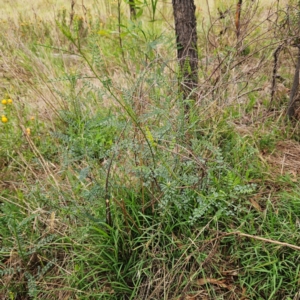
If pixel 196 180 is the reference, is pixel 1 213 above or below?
below

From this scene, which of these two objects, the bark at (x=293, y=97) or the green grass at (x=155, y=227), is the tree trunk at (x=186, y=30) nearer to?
the green grass at (x=155, y=227)

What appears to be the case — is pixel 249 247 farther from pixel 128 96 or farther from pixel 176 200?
pixel 128 96

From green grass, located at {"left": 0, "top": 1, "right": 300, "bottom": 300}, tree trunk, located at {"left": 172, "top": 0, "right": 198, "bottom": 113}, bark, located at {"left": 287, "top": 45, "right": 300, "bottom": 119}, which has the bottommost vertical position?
green grass, located at {"left": 0, "top": 1, "right": 300, "bottom": 300}

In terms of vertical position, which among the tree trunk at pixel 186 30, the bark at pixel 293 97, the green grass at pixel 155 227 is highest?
the tree trunk at pixel 186 30

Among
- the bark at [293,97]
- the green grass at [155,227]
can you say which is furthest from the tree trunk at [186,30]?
the bark at [293,97]

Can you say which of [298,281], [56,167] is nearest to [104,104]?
[56,167]

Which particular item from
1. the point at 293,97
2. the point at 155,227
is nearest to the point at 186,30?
the point at 293,97

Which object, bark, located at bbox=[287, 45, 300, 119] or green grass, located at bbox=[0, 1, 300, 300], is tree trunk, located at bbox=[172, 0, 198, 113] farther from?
bark, located at bbox=[287, 45, 300, 119]

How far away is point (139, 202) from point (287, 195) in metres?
0.74

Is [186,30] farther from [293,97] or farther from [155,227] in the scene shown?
[155,227]

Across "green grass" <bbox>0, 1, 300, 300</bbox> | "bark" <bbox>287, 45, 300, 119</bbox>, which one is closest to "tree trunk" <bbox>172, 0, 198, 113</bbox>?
"green grass" <bbox>0, 1, 300, 300</bbox>

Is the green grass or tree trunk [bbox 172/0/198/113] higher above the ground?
tree trunk [bbox 172/0/198/113]

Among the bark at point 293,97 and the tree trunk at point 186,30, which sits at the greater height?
the tree trunk at point 186,30

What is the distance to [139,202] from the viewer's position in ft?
5.11
